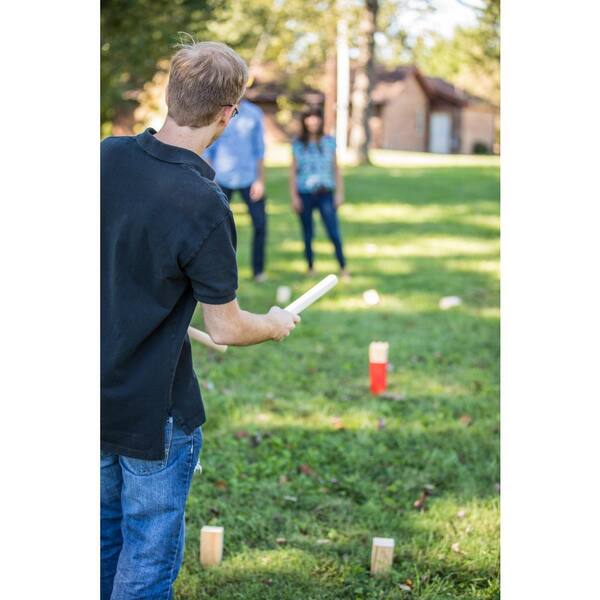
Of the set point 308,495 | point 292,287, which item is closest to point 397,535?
point 308,495

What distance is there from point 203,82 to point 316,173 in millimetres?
7314

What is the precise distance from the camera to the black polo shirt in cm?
228

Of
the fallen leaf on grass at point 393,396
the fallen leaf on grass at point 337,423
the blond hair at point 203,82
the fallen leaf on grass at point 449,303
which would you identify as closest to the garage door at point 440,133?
the fallen leaf on grass at point 449,303

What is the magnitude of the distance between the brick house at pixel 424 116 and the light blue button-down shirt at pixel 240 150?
4113cm

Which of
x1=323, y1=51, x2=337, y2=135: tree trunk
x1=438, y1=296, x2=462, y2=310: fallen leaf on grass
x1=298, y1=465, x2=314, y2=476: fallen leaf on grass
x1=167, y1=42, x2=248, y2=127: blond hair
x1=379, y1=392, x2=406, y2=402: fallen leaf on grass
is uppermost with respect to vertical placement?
x1=323, y1=51, x2=337, y2=135: tree trunk

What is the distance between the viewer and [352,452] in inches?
190

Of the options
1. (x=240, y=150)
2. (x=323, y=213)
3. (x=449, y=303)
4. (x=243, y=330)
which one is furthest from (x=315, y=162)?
(x=243, y=330)

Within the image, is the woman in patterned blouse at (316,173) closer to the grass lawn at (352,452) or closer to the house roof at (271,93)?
the grass lawn at (352,452)

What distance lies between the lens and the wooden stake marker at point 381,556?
353cm

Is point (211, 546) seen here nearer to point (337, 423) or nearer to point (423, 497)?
point (423, 497)

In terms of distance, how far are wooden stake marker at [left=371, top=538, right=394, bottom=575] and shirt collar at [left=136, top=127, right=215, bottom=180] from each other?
1.78m

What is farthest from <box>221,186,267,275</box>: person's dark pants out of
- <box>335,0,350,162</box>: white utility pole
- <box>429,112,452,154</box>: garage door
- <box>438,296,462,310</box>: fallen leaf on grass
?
<box>429,112,452,154</box>: garage door

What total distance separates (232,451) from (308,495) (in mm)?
641

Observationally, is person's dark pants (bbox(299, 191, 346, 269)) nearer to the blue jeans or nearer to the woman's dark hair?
the woman's dark hair
